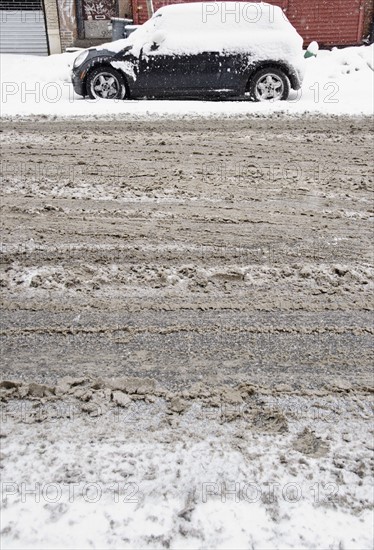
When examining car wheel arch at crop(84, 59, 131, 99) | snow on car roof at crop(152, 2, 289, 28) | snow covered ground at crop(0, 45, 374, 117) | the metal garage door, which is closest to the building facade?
the metal garage door

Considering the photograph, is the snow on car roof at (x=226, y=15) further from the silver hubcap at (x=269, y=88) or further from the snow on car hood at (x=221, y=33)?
the silver hubcap at (x=269, y=88)

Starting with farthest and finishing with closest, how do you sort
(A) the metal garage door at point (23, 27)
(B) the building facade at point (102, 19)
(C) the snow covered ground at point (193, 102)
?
(A) the metal garage door at point (23, 27) → (B) the building facade at point (102, 19) → (C) the snow covered ground at point (193, 102)

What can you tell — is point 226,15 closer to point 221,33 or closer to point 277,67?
point 221,33

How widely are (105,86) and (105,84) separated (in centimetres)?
4

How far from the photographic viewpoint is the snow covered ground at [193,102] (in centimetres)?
898

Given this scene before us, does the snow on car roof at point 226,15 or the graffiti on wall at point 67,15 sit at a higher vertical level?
the graffiti on wall at point 67,15

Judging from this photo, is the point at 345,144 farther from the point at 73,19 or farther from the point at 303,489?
the point at 73,19

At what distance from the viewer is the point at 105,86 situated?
32.3ft

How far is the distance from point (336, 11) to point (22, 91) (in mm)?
11711

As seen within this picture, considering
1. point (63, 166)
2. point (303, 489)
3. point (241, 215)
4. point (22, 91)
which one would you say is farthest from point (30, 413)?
point (22, 91)

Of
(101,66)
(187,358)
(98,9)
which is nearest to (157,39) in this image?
(101,66)

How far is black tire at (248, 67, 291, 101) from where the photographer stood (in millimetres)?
9648

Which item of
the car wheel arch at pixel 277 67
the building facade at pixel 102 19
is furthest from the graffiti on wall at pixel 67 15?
the car wheel arch at pixel 277 67

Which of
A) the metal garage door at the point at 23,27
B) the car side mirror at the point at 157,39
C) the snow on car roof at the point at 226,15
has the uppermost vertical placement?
the metal garage door at the point at 23,27
